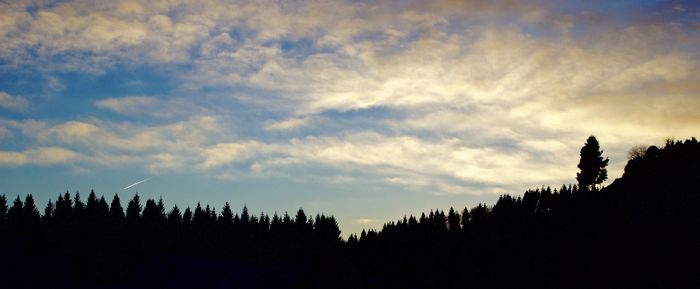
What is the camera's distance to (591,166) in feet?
454

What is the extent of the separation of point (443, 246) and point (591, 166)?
3996cm

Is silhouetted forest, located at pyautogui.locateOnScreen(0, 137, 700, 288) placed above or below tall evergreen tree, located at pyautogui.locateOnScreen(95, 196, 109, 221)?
below

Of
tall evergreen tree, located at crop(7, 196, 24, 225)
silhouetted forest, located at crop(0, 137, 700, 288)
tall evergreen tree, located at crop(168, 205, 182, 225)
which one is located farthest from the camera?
tall evergreen tree, located at crop(168, 205, 182, 225)

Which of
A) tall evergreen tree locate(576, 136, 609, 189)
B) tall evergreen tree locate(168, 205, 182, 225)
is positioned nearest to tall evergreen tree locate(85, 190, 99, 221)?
tall evergreen tree locate(168, 205, 182, 225)

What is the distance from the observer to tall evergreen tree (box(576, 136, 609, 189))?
138 m

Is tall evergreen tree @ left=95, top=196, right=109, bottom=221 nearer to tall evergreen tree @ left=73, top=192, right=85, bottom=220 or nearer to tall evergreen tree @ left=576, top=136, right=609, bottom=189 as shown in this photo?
tall evergreen tree @ left=73, top=192, right=85, bottom=220

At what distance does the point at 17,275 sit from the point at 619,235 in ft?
416

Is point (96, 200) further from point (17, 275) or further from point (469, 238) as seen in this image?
point (469, 238)

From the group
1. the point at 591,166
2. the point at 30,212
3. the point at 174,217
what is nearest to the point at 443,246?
the point at 591,166

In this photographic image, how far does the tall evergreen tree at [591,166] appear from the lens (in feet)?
453

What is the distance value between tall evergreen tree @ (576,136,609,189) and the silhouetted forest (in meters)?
0.23

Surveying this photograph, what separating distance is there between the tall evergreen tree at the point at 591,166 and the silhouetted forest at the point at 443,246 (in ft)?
0.77

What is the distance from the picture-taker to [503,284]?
284ft

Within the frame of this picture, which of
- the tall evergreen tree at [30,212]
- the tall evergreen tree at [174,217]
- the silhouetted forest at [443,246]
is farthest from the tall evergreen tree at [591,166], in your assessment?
the tall evergreen tree at [30,212]
